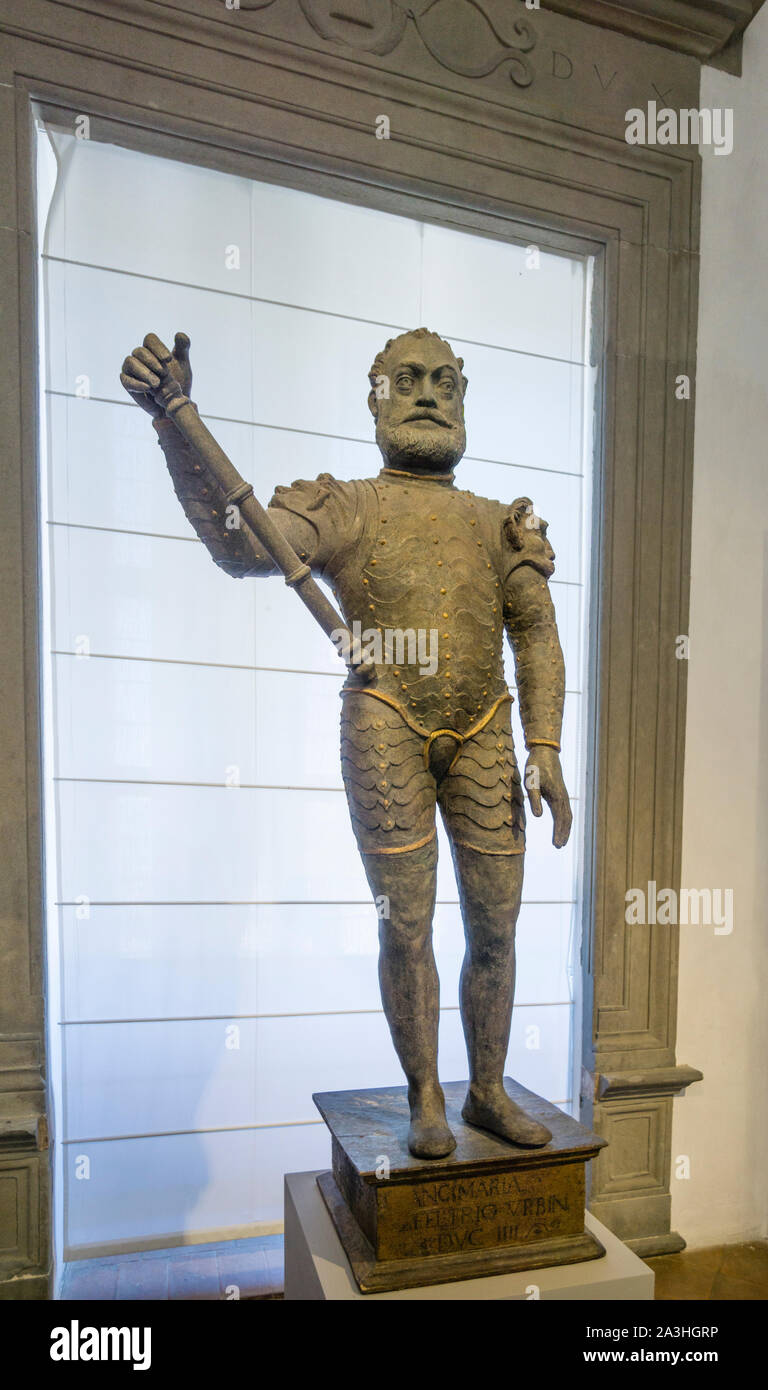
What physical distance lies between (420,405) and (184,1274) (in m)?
2.98

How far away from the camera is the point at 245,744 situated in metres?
3.38

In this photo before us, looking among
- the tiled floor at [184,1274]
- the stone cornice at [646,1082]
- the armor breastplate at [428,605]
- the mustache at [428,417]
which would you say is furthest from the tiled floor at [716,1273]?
the mustache at [428,417]

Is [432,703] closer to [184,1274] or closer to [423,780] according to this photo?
[423,780]

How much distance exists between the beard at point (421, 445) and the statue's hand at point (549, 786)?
0.83m

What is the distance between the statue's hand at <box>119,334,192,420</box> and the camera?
1.98 m

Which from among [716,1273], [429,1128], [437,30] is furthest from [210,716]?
[716,1273]

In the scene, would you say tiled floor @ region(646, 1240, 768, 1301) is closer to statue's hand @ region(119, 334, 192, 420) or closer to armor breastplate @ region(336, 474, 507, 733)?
armor breastplate @ region(336, 474, 507, 733)

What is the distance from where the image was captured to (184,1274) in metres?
3.10

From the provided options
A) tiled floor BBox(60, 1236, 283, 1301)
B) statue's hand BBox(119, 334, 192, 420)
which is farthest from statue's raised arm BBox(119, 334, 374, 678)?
tiled floor BBox(60, 1236, 283, 1301)

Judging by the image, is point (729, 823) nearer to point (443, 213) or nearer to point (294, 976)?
point (294, 976)

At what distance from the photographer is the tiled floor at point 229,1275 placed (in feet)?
9.85

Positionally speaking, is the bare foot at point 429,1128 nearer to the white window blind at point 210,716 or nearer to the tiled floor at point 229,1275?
the white window blind at point 210,716

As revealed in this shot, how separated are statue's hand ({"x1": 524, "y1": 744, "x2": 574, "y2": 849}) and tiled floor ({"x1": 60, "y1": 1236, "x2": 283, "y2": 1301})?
6.51 feet
